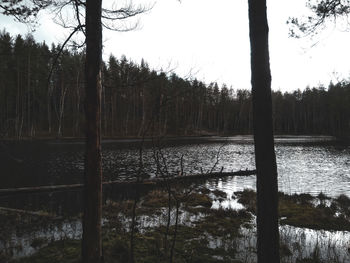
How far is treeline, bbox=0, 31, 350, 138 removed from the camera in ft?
33.0

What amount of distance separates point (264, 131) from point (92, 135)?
259cm

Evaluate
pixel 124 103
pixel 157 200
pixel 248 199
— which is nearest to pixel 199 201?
pixel 157 200

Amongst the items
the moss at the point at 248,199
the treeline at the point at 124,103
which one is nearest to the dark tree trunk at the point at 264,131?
the treeline at the point at 124,103

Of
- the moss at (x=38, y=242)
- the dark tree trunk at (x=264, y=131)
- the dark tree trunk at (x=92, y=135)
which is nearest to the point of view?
the dark tree trunk at (x=264, y=131)

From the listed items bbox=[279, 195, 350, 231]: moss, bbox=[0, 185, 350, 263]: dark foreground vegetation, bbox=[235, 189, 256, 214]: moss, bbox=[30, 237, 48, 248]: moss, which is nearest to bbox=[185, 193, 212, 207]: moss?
bbox=[0, 185, 350, 263]: dark foreground vegetation

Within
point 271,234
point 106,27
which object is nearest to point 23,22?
point 106,27

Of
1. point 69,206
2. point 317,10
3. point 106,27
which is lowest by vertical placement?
point 69,206

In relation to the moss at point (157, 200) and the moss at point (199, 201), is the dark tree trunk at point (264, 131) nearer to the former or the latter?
the moss at point (199, 201)

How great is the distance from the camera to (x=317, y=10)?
7.12m

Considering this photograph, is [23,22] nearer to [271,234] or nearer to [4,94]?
[271,234]

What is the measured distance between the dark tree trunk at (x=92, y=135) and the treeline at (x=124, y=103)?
36.9 inches

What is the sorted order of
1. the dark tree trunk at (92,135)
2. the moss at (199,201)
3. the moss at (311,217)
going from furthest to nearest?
the moss at (199,201) → the moss at (311,217) → the dark tree trunk at (92,135)

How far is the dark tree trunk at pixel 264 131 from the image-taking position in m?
3.66

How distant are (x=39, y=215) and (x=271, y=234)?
722 centimetres
